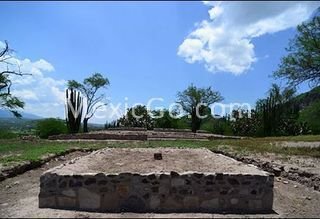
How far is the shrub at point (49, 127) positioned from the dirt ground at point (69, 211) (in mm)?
22744

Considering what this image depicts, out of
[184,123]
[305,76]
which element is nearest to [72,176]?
[305,76]

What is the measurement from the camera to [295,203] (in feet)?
27.6

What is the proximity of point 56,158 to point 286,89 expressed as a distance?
1208cm

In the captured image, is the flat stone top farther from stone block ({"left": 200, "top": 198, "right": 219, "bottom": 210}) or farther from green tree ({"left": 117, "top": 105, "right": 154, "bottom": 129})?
green tree ({"left": 117, "top": 105, "right": 154, "bottom": 129})

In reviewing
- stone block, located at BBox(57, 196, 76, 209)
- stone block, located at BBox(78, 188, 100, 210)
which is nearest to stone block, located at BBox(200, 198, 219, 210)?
stone block, located at BBox(78, 188, 100, 210)

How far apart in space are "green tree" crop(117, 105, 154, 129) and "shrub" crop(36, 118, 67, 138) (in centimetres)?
1343

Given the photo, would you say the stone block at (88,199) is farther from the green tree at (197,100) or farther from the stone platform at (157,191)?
the green tree at (197,100)

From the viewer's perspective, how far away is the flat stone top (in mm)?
7886

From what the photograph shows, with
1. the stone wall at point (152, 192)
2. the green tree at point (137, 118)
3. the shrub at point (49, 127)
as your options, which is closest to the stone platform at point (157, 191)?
the stone wall at point (152, 192)

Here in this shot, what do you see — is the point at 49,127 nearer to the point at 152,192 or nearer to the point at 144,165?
the point at 144,165

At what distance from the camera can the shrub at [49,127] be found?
110 ft

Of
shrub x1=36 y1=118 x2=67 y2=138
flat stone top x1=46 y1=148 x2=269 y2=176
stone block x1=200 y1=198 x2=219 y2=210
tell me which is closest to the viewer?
stone block x1=200 y1=198 x2=219 y2=210

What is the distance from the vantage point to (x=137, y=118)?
47594mm

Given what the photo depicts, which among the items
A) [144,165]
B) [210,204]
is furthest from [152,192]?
[144,165]
